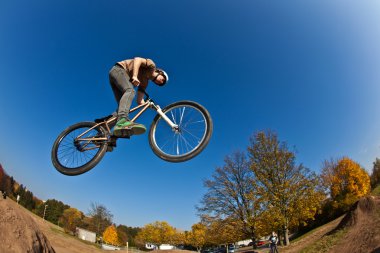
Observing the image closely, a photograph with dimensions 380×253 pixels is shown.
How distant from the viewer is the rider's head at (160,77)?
6.18 metres

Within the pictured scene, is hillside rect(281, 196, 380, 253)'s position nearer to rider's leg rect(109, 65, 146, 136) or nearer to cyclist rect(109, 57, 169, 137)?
cyclist rect(109, 57, 169, 137)

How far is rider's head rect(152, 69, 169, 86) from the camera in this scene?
618 cm

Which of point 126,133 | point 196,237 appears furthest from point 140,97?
point 196,237

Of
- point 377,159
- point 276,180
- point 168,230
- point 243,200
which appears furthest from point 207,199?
Result: point 168,230

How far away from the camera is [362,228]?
637 inches

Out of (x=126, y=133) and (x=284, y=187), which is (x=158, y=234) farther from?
(x=126, y=133)

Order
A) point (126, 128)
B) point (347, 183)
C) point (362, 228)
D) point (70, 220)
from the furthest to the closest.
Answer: point (70, 220)
point (347, 183)
point (362, 228)
point (126, 128)

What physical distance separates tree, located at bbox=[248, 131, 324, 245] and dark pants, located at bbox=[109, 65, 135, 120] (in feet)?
76.5

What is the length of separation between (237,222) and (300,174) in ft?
28.6

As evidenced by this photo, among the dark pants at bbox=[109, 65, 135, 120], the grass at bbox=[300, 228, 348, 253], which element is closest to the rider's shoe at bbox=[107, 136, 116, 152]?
the dark pants at bbox=[109, 65, 135, 120]

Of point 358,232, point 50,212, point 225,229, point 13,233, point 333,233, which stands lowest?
point 225,229

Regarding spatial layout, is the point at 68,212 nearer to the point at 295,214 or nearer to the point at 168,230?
the point at 168,230

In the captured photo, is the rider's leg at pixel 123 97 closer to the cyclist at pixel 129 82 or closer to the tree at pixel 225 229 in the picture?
the cyclist at pixel 129 82

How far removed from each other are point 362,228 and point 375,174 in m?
50.3
